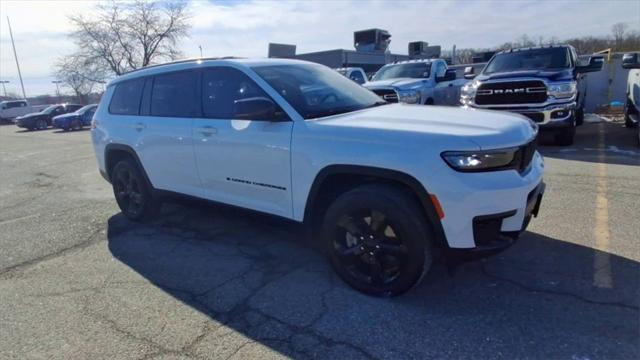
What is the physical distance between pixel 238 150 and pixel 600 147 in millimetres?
8027

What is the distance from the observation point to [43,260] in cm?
440

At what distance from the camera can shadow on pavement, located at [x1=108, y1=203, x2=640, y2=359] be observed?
8.67 feet

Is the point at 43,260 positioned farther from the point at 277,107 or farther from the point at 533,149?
the point at 533,149

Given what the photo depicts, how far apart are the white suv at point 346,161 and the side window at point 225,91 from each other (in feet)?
0.04

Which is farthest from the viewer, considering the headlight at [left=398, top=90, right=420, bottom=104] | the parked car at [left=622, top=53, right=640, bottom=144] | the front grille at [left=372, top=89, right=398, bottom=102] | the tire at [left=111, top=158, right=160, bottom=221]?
the headlight at [left=398, top=90, right=420, bottom=104]

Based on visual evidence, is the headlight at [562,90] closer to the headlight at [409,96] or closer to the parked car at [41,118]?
the headlight at [409,96]

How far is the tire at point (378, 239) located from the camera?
2955mm

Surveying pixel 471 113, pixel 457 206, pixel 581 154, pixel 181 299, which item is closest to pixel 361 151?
pixel 457 206

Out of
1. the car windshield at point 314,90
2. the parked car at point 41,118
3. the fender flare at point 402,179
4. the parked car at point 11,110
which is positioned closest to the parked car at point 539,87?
the car windshield at point 314,90

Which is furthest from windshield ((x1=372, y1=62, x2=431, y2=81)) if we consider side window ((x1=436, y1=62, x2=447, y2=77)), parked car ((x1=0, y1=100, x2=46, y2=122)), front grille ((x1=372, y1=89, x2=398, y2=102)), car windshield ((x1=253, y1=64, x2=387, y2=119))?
parked car ((x1=0, y1=100, x2=46, y2=122))

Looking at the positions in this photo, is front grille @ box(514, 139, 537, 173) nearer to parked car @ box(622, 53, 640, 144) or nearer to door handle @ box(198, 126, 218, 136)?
door handle @ box(198, 126, 218, 136)

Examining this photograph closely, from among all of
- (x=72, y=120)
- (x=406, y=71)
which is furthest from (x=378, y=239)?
(x=72, y=120)

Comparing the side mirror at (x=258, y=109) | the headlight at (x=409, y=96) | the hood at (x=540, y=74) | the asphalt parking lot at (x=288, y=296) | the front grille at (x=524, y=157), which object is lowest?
the asphalt parking lot at (x=288, y=296)

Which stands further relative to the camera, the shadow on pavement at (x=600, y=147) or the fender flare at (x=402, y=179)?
the shadow on pavement at (x=600, y=147)
